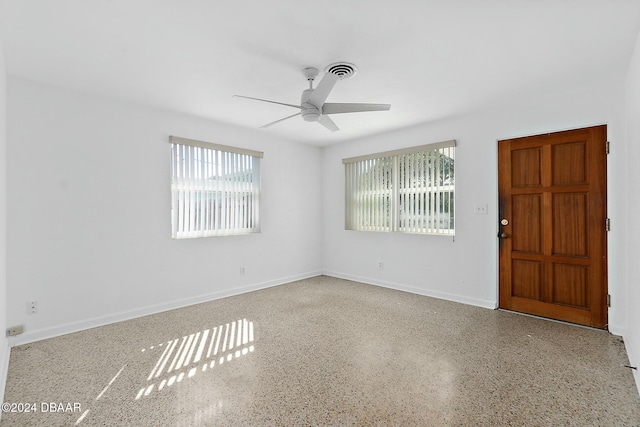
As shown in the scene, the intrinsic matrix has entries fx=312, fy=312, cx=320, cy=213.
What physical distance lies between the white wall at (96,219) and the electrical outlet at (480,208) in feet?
10.6

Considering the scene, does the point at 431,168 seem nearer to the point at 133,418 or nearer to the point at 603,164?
the point at 603,164

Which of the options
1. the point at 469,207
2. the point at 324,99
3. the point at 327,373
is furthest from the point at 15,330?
the point at 469,207

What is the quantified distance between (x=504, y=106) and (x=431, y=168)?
43.5 inches

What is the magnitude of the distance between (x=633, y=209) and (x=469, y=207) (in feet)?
5.34

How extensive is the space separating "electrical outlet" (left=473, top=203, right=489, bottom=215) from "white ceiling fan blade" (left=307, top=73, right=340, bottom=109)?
2.46 meters

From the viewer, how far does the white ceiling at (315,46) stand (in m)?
1.96

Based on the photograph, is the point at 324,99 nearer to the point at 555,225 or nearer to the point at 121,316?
the point at 555,225

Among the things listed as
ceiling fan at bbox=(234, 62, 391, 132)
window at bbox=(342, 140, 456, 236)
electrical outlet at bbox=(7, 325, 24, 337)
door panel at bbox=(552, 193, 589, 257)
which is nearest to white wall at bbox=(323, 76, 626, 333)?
window at bbox=(342, 140, 456, 236)

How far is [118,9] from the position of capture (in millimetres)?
1941

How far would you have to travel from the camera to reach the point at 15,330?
2.79 meters

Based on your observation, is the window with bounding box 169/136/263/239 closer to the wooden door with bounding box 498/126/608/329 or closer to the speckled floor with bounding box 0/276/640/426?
the speckled floor with bounding box 0/276/640/426

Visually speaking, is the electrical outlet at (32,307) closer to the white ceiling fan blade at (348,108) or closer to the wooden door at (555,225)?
the white ceiling fan blade at (348,108)

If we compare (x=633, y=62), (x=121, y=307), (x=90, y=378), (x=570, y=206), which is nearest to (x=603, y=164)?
(x=570, y=206)

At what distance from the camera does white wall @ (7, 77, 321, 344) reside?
2.88m
